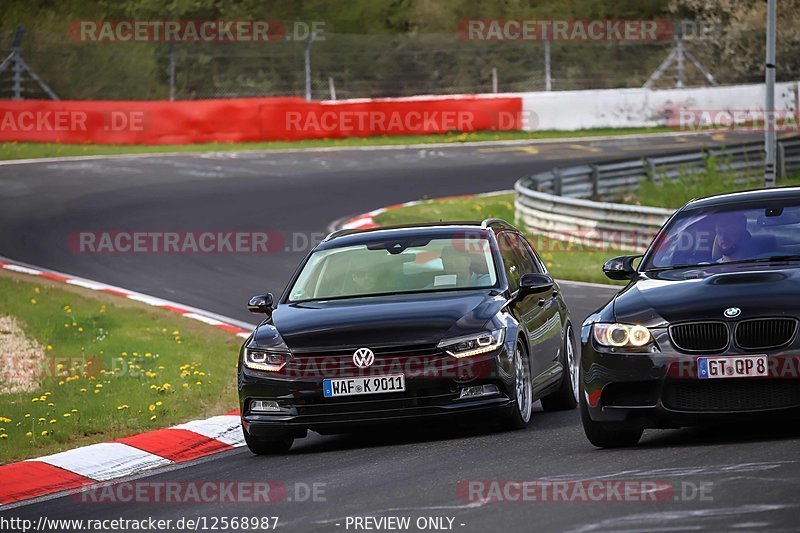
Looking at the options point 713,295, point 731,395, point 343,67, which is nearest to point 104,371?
point 713,295

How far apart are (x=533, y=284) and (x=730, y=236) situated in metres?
1.57

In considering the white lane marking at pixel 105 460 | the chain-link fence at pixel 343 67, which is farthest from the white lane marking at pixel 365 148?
the white lane marking at pixel 105 460

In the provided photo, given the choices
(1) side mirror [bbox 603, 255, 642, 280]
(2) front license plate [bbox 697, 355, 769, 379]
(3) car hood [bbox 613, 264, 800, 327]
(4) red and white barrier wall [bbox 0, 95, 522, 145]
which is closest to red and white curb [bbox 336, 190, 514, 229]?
(4) red and white barrier wall [bbox 0, 95, 522, 145]

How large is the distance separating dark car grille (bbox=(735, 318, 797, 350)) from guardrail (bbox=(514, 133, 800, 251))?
13095 mm

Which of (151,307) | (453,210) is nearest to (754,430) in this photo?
(151,307)

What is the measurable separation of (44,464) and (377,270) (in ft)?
8.88

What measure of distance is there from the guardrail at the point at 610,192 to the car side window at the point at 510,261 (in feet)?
33.2

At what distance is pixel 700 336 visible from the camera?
833 centimetres

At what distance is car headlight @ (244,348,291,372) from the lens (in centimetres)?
977

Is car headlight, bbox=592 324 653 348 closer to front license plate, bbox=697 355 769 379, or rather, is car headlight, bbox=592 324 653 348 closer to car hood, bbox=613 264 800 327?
car hood, bbox=613 264 800 327

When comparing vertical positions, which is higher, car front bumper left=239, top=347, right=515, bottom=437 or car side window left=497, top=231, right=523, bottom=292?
car side window left=497, top=231, right=523, bottom=292

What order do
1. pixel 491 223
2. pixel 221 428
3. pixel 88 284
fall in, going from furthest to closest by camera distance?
pixel 88 284, pixel 491 223, pixel 221 428

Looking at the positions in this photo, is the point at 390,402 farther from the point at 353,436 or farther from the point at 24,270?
the point at 24,270

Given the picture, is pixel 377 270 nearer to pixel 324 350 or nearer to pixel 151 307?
pixel 324 350
